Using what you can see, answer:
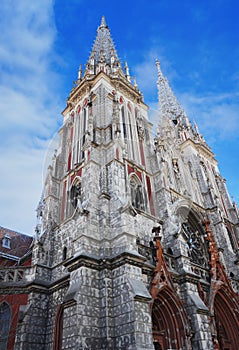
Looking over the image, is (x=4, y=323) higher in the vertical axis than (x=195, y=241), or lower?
lower

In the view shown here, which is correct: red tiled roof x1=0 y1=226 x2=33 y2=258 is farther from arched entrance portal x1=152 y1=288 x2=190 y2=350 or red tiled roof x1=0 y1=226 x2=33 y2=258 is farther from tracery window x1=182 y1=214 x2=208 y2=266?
tracery window x1=182 y1=214 x2=208 y2=266

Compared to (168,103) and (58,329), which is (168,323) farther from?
(168,103)

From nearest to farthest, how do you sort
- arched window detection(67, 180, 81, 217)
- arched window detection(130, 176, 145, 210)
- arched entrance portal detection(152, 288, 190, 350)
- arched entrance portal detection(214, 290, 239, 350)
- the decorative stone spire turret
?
arched entrance portal detection(152, 288, 190, 350), arched entrance portal detection(214, 290, 239, 350), arched window detection(130, 176, 145, 210), arched window detection(67, 180, 81, 217), the decorative stone spire turret

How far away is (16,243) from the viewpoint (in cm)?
2308

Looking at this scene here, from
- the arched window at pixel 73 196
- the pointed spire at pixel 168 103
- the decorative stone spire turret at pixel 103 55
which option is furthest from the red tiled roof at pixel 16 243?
the pointed spire at pixel 168 103

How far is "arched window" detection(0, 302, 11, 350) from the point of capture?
539 inches

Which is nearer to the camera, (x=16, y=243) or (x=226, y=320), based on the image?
(x=226, y=320)

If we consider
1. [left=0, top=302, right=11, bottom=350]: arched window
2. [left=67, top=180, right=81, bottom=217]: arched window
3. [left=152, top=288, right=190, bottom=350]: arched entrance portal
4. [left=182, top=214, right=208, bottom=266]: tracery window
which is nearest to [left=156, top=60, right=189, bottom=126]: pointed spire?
[left=182, top=214, right=208, bottom=266]: tracery window

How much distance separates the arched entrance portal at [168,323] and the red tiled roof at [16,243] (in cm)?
1166

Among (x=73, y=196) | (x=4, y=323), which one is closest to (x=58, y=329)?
(x=4, y=323)

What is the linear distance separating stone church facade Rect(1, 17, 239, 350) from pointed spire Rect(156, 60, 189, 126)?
1290cm

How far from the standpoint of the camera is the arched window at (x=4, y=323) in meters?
13.7

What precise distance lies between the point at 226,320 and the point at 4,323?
40.4 feet

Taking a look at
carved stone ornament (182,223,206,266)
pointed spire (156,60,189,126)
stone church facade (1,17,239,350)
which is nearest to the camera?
stone church facade (1,17,239,350)
